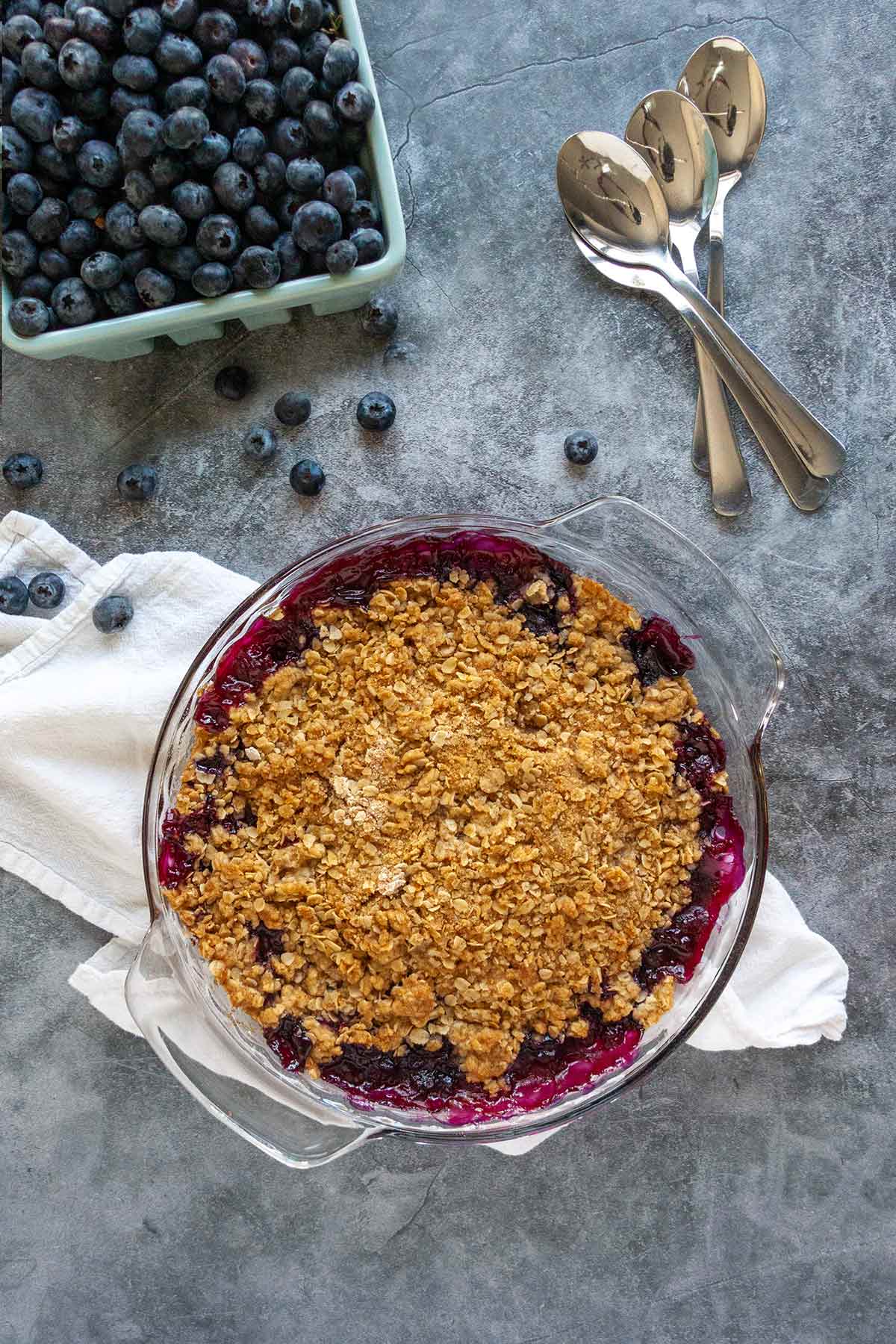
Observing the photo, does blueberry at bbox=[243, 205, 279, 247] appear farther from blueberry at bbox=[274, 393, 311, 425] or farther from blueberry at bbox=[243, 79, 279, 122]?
blueberry at bbox=[274, 393, 311, 425]

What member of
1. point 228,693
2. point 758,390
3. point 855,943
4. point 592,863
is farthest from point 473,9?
point 855,943

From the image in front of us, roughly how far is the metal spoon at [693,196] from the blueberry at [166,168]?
899 millimetres

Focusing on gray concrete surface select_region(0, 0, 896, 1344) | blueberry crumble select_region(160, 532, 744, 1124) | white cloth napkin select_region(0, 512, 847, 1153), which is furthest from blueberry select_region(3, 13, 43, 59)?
blueberry crumble select_region(160, 532, 744, 1124)

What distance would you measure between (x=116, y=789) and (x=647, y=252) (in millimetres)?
1490

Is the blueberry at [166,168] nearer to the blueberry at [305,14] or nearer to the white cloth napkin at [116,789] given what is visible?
the blueberry at [305,14]

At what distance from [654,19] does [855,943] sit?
1924 millimetres

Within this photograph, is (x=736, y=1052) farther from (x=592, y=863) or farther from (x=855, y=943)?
(x=592, y=863)

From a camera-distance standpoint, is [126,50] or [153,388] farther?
[153,388]

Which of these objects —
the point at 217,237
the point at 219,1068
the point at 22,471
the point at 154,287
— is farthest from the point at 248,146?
the point at 219,1068

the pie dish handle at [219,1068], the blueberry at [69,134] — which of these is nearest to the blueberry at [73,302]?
the blueberry at [69,134]

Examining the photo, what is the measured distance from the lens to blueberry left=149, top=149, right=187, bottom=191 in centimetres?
185

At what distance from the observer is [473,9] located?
2158 millimetres

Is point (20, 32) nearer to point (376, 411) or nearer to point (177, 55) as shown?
point (177, 55)

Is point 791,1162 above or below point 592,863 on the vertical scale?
below
